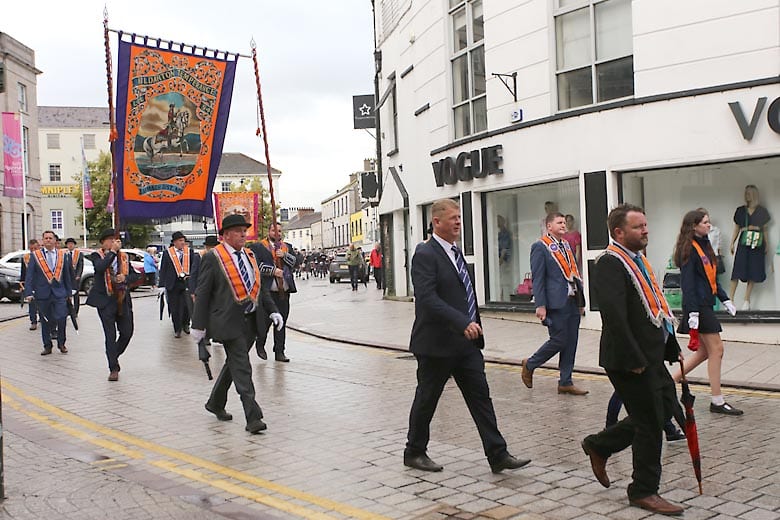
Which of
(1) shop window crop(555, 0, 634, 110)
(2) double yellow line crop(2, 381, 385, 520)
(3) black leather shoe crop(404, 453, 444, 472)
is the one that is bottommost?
(2) double yellow line crop(2, 381, 385, 520)

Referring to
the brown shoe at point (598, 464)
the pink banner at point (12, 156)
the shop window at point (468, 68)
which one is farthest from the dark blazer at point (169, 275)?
the pink banner at point (12, 156)

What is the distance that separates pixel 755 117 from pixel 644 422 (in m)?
8.47

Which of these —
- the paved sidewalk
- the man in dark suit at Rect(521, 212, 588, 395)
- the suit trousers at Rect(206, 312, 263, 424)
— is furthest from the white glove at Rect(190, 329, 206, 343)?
the paved sidewalk

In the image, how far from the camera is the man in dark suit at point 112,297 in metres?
10.4

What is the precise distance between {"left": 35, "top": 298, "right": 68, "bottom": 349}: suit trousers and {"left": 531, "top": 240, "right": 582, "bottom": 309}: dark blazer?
810 centimetres

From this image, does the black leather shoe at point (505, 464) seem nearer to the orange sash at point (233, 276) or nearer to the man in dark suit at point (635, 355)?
the man in dark suit at point (635, 355)

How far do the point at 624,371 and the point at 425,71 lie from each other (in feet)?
50.3

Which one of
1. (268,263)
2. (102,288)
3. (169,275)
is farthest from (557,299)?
(169,275)

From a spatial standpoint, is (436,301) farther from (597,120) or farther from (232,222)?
(597,120)

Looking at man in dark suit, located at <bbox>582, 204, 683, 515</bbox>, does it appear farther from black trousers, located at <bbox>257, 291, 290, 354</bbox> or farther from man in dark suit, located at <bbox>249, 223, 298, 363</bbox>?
man in dark suit, located at <bbox>249, 223, 298, 363</bbox>

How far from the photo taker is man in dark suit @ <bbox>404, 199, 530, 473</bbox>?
221 inches

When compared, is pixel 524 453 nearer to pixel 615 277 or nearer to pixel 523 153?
pixel 615 277

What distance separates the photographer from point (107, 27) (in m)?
12.7

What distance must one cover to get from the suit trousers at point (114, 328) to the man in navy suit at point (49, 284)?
318cm
